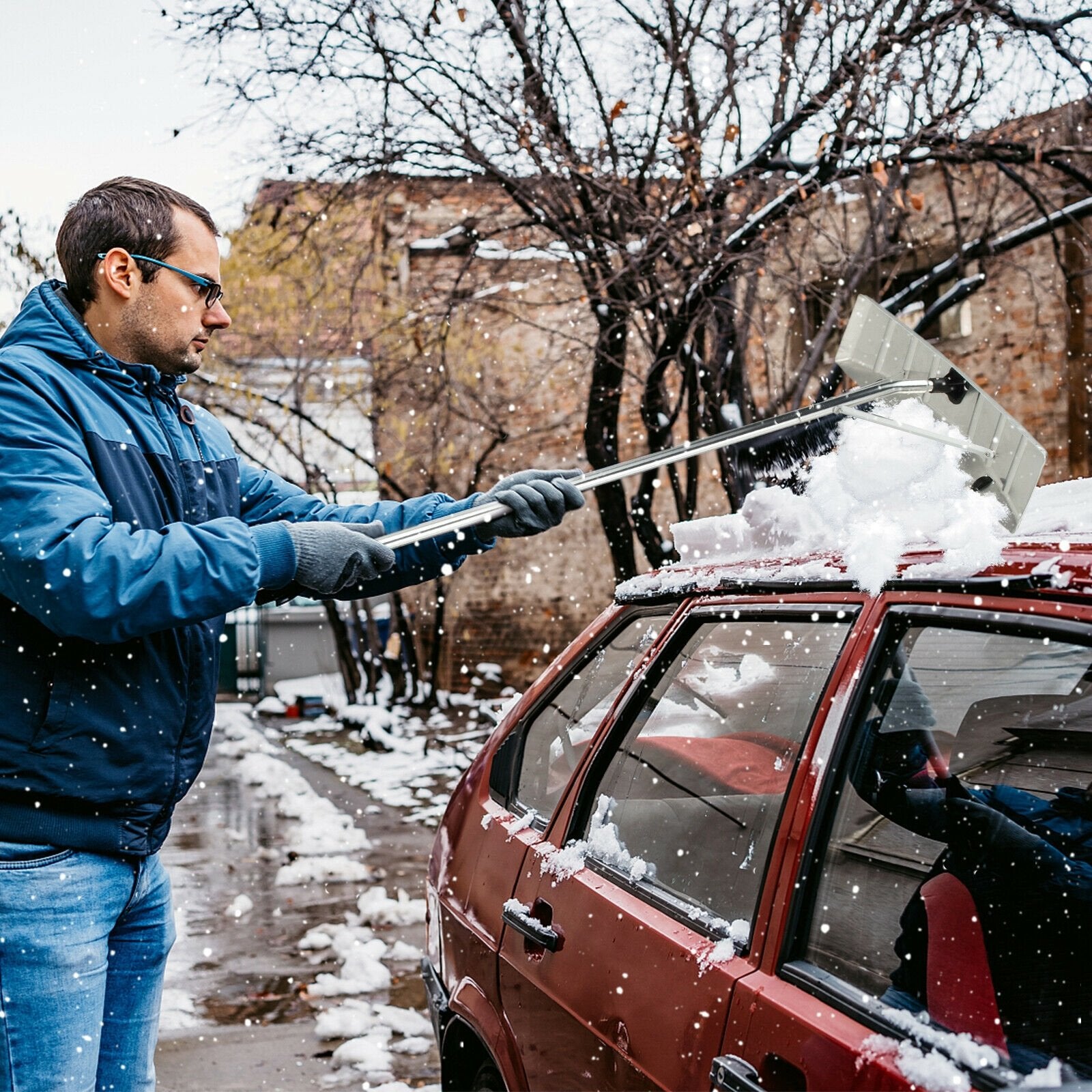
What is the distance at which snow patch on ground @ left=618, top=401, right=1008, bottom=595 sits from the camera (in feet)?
5.11

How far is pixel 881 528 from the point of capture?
1.68m

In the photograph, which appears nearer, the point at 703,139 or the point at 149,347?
the point at 149,347

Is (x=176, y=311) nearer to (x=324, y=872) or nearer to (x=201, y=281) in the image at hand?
(x=201, y=281)

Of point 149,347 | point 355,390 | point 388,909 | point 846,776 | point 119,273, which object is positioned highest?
point 355,390

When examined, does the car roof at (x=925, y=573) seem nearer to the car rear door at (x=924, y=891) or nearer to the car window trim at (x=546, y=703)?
the car rear door at (x=924, y=891)

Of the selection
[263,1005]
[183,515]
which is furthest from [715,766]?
[263,1005]

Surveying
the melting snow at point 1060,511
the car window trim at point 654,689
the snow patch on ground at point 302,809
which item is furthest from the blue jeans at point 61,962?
the snow patch on ground at point 302,809

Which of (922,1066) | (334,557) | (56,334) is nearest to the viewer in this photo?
(922,1066)

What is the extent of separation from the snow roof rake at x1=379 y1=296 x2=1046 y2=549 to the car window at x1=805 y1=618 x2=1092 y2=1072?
43 cm

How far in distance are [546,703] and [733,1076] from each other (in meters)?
1.30

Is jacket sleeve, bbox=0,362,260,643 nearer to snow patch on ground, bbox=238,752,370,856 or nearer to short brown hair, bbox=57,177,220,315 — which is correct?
short brown hair, bbox=57,177,220,315

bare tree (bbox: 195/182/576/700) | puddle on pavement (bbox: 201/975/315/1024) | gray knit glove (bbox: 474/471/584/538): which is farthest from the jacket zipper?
bare tree (bbox: 195/182/576/700)

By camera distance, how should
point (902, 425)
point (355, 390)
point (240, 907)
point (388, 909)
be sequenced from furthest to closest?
point (355, 390) < point (240, 907) < point (388, 909) < point (902, 425)

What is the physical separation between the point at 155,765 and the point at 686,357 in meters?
5.67
